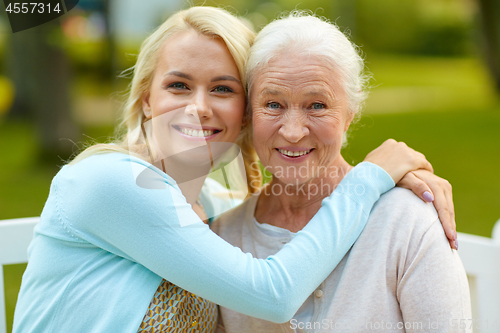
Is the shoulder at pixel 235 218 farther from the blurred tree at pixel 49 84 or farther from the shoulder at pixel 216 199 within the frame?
the blurred tree at pixel 49 84

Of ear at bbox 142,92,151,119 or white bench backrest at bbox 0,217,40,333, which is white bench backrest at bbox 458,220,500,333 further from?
white bench backrest at bbox 0,217,40,333

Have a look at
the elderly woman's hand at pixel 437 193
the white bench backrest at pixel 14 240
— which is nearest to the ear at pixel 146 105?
the white bench backrest at pixel 14 240

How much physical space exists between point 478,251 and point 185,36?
1.68 m

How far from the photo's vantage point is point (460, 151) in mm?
10648

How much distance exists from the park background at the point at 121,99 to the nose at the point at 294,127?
0.51m

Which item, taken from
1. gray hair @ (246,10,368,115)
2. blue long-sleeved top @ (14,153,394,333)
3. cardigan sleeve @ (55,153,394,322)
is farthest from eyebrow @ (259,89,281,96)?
cardigan sleeve @ (55,153,394,322)

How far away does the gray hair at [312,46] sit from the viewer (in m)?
A: 2.02

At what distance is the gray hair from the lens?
2016 mm

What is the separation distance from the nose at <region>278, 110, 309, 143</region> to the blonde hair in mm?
305

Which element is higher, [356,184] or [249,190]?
[356,184]

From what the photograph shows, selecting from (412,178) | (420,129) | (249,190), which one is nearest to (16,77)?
(420,129)

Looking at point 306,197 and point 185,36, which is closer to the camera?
point 185,36

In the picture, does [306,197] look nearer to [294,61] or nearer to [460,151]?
[294,61]

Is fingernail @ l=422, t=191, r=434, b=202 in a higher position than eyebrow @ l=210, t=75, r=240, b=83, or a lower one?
lower
